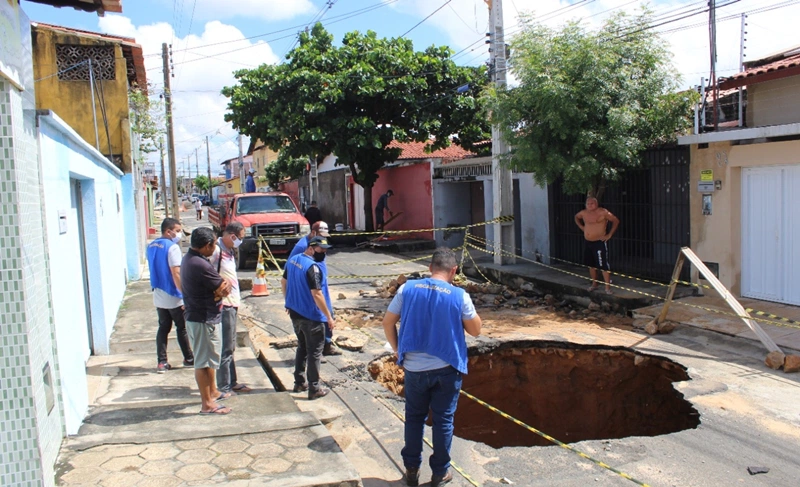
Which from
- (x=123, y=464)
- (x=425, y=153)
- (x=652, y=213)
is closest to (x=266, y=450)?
(x=123, y=464)

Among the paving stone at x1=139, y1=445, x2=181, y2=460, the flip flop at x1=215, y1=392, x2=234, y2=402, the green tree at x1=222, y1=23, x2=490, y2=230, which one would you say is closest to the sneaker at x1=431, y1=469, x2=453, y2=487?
the paving stone at x1=139, y1=445, x2=181, y2=460

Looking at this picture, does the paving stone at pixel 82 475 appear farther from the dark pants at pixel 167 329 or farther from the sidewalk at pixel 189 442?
the dark pants at pixel 167 329

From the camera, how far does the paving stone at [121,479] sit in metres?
3.88

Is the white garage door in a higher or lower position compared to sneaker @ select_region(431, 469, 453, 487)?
higher

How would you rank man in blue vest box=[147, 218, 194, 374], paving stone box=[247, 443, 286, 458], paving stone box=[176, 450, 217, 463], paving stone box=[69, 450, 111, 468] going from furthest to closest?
man in blue vest box=[147, 218, 194, 374], paving stone box=[247, 443, 286, 458], paving stone box=[176, 450, 217, 463], paving stone box=[69, 450, 111, 468]

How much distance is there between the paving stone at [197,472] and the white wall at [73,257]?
1.08 meters

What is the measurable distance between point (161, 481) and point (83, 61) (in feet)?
41.5

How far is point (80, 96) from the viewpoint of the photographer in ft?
46.6

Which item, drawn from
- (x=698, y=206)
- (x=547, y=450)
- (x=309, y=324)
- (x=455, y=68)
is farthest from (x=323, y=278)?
(x=455, y=68)

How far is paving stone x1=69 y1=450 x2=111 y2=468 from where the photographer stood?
13.5ft

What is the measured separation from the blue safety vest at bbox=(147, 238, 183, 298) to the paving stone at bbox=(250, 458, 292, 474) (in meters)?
2.87

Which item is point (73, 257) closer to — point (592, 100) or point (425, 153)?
point (592, 100)

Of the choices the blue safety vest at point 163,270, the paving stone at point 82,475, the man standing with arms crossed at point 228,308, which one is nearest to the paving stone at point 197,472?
the paving stone at point 82,475

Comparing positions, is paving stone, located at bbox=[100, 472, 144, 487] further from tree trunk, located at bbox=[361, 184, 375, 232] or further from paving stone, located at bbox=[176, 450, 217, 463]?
tree trunk, located at bbox=[361, 184, 375, 232]
